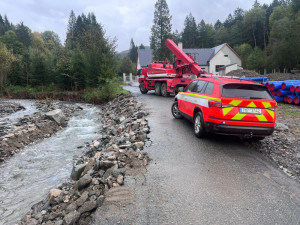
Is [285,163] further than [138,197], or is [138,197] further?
[285,163]

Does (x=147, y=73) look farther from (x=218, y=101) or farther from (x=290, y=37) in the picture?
(x=290, y=37)

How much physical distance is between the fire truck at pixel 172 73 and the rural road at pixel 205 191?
30.2 ft

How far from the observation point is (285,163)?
513 centimetres

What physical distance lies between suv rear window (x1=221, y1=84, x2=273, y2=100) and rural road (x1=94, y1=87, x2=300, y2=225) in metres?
1.47

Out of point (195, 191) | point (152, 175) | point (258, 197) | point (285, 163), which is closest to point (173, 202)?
point (195, 191)

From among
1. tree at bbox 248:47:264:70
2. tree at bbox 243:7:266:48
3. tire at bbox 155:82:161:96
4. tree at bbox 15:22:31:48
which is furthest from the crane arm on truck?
tree at bbox 15:22:31:48

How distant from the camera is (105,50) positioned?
818 inches

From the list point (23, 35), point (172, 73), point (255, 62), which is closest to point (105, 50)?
point (172, 73)

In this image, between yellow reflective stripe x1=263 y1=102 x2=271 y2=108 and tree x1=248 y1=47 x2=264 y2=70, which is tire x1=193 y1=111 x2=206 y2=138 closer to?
yellow reflective stripe x1=263 y1=102 x2=271 y2=108

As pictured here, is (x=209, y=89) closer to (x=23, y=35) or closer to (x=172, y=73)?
(x=172, y=73)

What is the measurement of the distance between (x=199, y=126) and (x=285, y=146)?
2.43m

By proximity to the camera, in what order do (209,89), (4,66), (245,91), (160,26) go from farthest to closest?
1. (160,26)
2. (4,66)
3. (209,89)
4. (245,91)

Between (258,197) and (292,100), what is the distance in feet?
35.6

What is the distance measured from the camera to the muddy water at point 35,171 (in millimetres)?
4637
